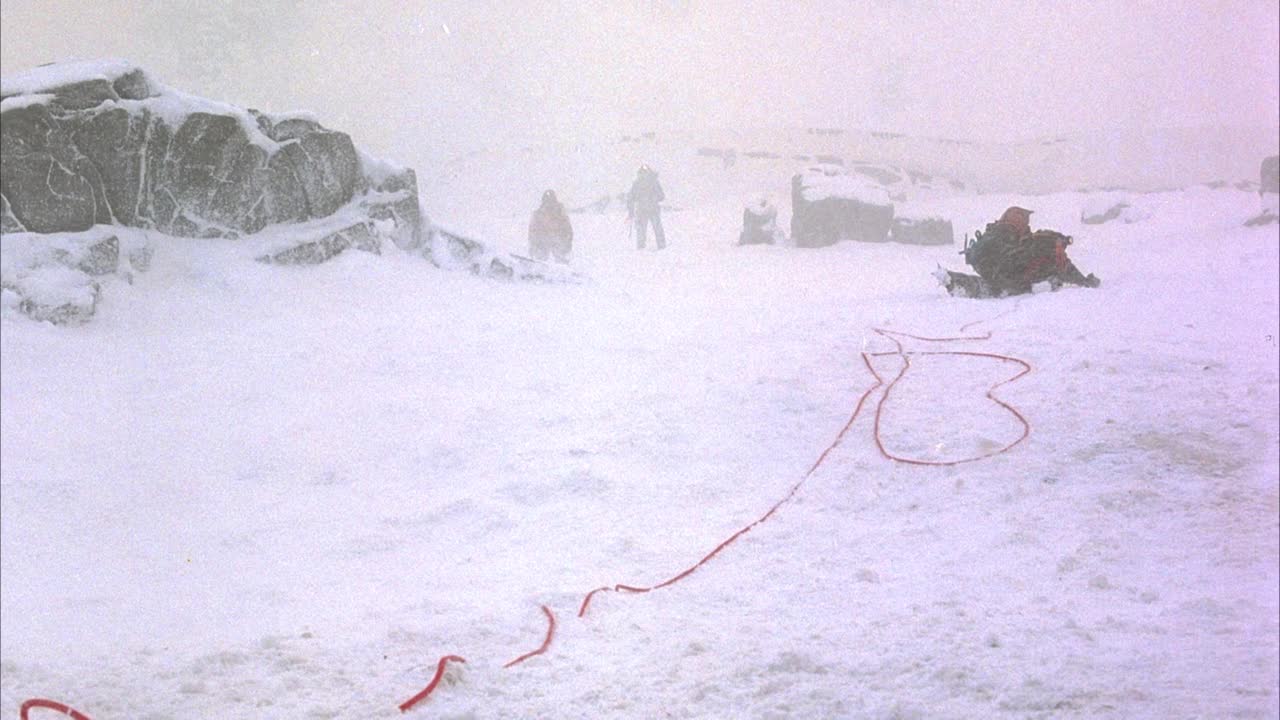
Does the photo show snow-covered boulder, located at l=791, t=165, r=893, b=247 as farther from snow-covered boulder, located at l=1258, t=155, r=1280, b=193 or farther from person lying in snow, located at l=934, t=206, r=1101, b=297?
snow-covered boulder, located at l=1258, t=155, r=1280, b=193

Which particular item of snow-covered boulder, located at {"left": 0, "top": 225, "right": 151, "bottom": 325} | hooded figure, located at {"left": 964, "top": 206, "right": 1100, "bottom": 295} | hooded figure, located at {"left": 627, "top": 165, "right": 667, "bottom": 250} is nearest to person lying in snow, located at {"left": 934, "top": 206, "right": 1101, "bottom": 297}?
hooded figure, located at {"left": 964, "top": 206, "right": 1100, "bottom": 295}

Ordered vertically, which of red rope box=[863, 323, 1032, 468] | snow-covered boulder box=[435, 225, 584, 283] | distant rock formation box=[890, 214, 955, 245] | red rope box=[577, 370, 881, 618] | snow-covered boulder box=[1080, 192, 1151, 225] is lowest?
red rope box=[577, 370, 881, 618]

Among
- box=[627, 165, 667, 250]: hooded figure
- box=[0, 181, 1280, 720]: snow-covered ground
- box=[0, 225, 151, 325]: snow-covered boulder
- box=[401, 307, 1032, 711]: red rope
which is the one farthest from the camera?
box=[627, 165, 667, 250]: hooded figure

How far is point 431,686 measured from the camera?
1388mm

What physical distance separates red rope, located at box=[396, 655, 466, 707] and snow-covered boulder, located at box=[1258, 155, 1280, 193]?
8.25 ft

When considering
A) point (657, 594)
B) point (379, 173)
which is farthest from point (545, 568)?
point (379, 173)

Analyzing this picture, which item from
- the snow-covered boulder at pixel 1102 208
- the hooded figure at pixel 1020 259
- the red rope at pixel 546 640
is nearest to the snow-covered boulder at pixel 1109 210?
the snow-covered boulder at pixel 1102 208

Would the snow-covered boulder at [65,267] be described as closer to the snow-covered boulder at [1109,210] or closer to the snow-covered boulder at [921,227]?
the snow-covered boulder at [921,227]

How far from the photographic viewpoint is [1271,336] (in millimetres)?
2818

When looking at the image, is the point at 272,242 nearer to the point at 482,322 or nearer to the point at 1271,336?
the point at 482,322

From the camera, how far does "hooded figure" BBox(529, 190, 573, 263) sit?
4457 millimetres

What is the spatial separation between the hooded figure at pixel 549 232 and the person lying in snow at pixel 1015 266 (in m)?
2.04

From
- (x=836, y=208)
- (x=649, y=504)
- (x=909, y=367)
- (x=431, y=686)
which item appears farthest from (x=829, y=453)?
(x=836, y=208)

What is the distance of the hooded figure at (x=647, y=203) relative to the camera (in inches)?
184
